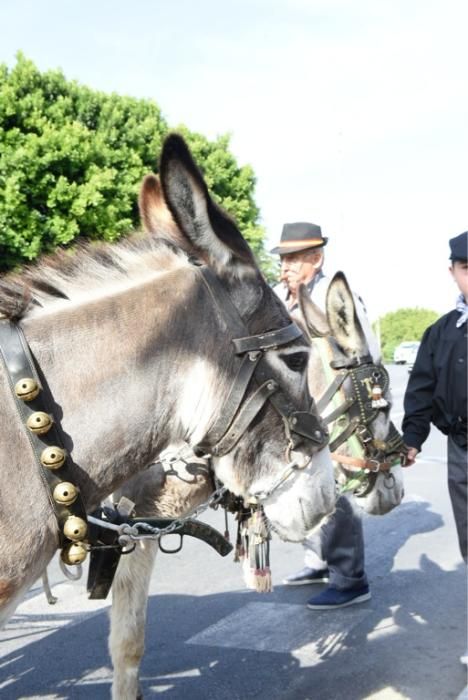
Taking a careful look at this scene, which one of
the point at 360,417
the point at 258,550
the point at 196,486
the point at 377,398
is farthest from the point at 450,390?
the point at 258,550

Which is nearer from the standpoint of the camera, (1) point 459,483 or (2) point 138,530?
(2) point 138,530

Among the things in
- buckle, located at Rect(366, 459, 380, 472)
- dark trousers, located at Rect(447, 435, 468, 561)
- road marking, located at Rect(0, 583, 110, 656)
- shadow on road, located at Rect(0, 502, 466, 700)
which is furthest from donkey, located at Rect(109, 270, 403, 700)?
road marking, located at Rect(0, 583, 110, 656)

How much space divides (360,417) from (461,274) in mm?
948

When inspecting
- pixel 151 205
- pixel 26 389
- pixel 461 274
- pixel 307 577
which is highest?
pixel 151 205

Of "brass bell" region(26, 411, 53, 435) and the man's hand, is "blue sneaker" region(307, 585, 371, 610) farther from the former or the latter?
"brass bell" region(26, 411, 53, 435)

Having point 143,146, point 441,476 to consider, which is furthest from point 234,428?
Result: point 143,146

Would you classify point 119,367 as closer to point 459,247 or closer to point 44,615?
point 459,247

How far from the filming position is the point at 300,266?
4848 mm

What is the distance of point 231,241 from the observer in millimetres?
1902

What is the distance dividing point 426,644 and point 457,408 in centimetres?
167

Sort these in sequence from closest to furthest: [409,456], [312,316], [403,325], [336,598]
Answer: [409,456] → [312,316] → [336,598] → [403,325]

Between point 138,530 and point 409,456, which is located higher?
point 138,530

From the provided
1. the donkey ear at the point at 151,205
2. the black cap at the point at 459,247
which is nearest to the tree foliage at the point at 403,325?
the black cap at the point at 459,247

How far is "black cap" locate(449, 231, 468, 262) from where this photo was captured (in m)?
3.48
